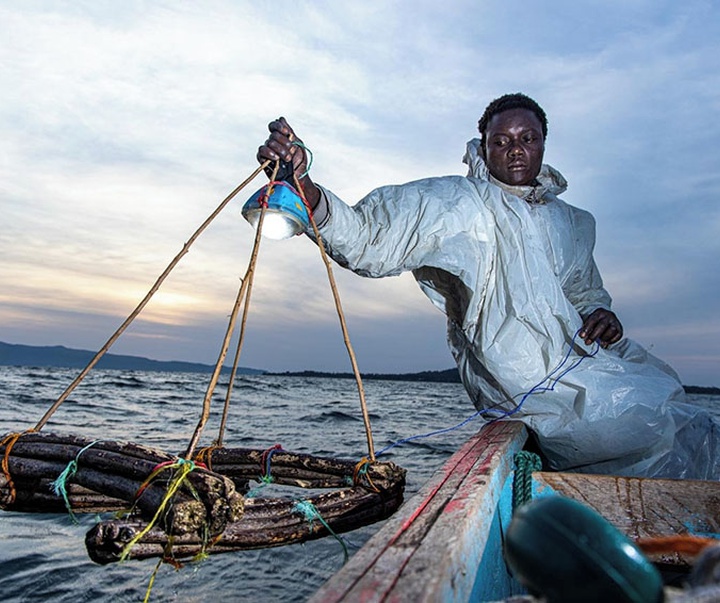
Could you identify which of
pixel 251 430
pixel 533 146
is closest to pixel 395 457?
pixel 251 430

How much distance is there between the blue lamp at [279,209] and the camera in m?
2.13

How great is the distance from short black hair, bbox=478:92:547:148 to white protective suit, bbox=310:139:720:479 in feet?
1.85

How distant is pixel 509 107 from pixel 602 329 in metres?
1.36

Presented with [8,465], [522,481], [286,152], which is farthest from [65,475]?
[522,481]

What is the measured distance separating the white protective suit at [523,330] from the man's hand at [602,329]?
0.05m

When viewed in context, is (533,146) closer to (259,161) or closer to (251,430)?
(259,161)

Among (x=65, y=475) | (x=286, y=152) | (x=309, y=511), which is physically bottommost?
(x=309, y=511)

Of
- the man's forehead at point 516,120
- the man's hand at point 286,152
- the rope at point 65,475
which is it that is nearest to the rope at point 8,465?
the rope at point 65,475

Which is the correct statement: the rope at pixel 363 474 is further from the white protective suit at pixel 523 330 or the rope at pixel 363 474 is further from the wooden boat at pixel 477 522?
the white protective suit at pixel 523 330

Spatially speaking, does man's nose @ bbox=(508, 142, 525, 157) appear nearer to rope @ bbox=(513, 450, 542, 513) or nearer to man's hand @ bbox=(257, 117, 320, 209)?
man's hand @ bbox=(257, 117, 320, 209)

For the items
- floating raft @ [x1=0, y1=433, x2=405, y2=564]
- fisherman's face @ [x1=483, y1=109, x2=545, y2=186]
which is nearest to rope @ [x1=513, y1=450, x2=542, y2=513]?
floating raft @ [x1=0, y1=433, x2=405, y2=564]

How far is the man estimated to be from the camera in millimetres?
2553

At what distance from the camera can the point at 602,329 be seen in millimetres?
2791

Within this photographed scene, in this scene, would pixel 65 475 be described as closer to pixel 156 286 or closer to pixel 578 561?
pixel 156 286
